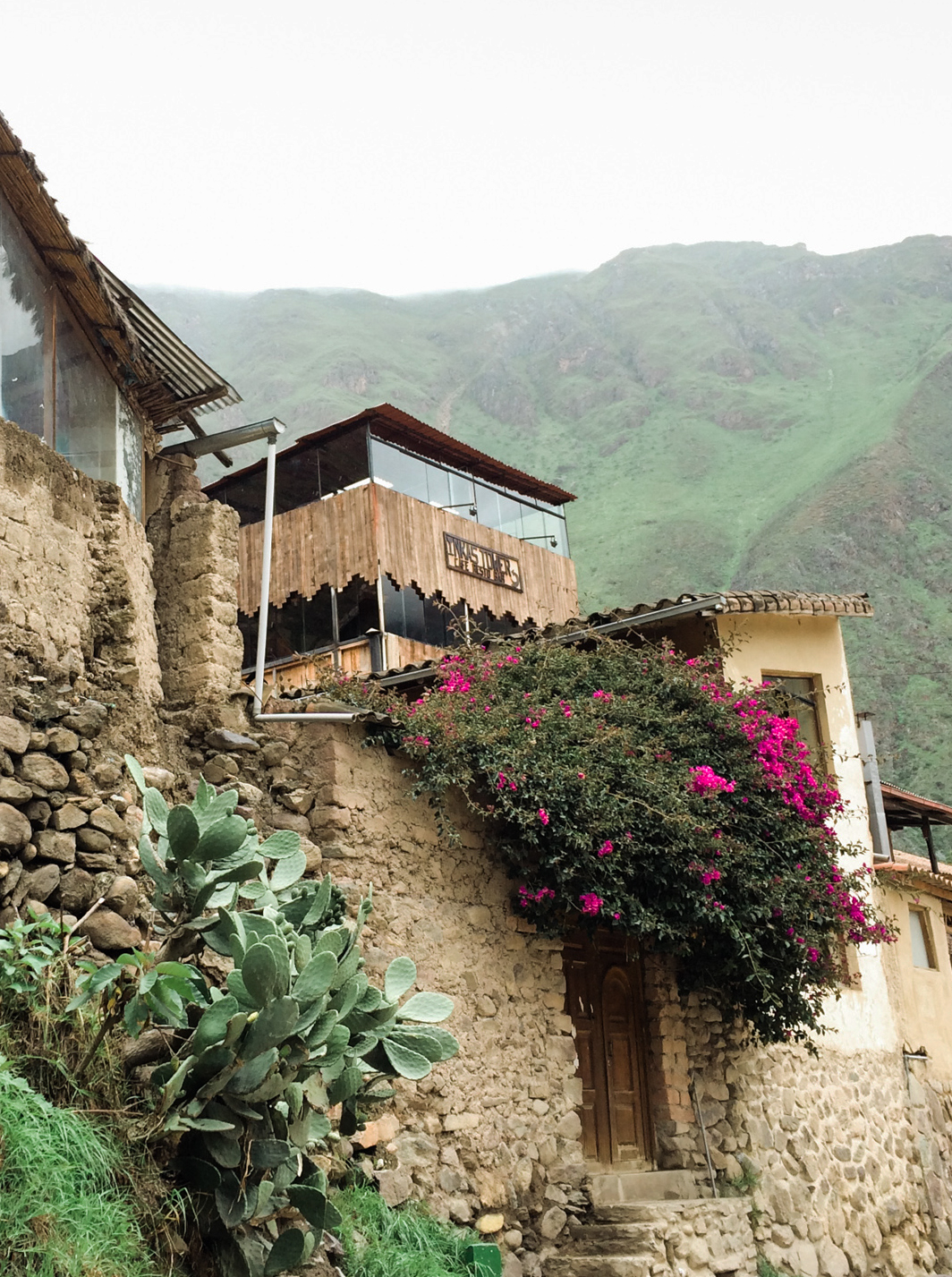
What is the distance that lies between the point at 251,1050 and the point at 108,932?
113 cm

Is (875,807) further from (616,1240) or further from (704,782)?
(616,1240)

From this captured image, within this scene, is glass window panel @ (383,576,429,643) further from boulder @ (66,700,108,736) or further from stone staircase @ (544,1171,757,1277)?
boulder @ (66,700,108,736)

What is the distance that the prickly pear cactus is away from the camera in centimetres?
432

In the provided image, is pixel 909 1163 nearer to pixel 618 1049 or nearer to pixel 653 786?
pixel 618 1049

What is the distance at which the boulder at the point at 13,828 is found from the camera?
4.94 metres

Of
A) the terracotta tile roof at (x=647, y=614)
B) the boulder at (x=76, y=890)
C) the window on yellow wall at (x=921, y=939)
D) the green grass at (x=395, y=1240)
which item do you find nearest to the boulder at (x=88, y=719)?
the boulder at (x=76, y=890)

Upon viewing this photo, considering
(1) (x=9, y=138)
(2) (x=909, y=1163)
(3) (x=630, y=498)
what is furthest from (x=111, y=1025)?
(3) (x=630, y=498)

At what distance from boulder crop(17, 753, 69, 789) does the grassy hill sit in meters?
31.3

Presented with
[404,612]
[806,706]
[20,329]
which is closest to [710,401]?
[404,612]

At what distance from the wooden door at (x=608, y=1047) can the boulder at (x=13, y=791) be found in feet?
16.4

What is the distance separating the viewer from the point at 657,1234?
753cm

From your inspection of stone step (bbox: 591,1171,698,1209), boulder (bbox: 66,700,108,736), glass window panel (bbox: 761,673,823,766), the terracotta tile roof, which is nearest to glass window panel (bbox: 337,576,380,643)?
the terracotta tile roof

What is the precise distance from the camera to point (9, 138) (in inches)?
226

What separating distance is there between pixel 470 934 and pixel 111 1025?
11.1ft
